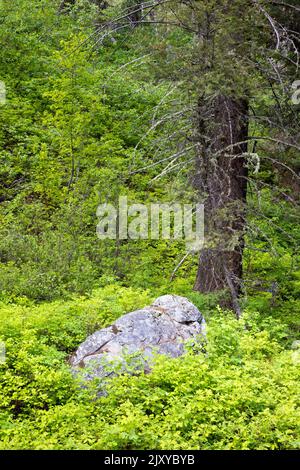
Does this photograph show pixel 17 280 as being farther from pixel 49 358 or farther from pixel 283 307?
pixel 283 307

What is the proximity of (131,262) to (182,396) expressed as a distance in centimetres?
538

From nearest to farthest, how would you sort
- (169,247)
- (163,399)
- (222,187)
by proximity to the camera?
1. (163,399)
2. (222,187)
3. (169,247)

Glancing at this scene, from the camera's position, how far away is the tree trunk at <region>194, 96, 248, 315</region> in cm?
930

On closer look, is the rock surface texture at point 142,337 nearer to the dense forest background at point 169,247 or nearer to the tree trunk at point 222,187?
the dense forest background at point 169,247

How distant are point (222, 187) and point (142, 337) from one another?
3.22 m

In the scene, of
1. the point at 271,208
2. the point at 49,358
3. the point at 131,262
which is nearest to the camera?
the point at 49,358

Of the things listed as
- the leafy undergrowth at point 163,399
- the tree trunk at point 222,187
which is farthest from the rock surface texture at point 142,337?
the tree trunk at point 222,187

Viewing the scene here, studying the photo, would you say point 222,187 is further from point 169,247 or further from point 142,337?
point 142,337

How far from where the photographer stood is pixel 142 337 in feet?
24.1

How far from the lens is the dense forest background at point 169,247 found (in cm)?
583

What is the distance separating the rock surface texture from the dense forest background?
0.28 meters

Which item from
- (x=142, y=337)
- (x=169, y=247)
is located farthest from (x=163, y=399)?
(x=169, y=247)

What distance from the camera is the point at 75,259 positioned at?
36.2 feet

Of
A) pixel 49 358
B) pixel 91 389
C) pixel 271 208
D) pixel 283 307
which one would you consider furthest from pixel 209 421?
pixel 271 208
